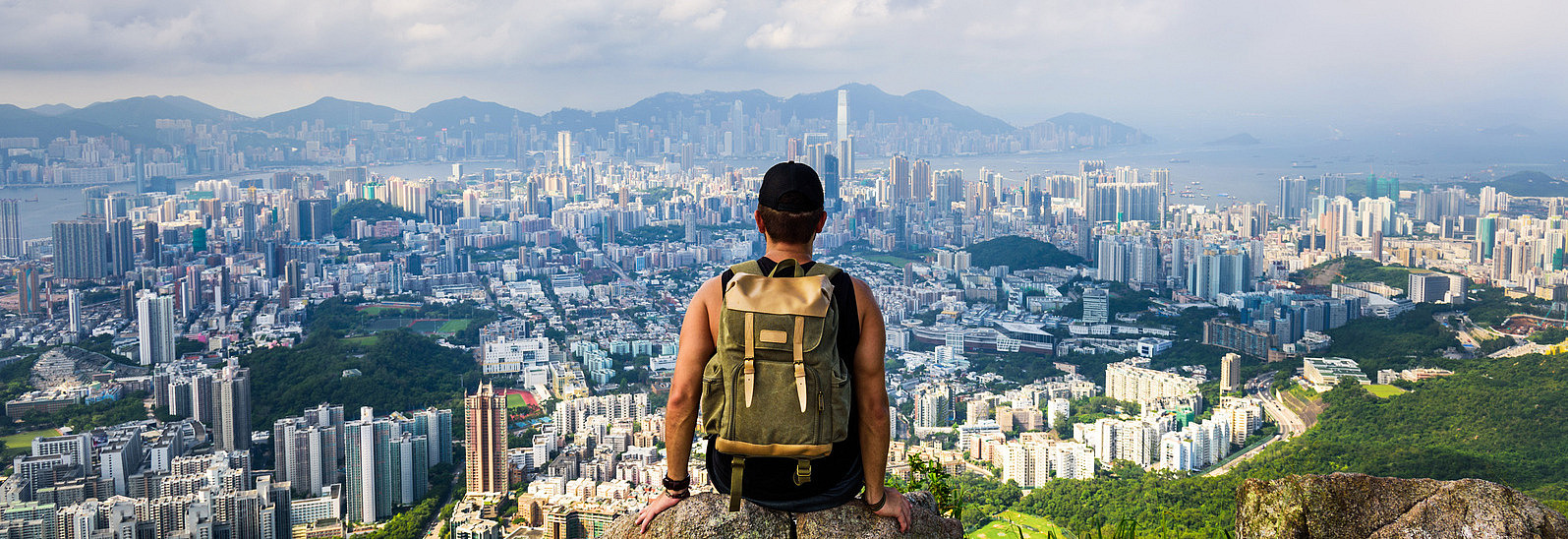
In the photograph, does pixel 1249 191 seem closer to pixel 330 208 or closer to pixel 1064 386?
pixel 1064 386

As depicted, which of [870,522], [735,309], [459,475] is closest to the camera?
[735,309]

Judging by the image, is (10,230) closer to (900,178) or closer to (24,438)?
(24,438)

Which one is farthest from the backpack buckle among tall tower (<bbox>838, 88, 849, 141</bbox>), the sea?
tall tower (<bbox>838, 88, 849, 141</bbox>)

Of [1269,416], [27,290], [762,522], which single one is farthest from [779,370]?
[27,290]

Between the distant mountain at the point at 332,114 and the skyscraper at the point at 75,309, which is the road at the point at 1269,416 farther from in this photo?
the distant mountain at the point at 332,114

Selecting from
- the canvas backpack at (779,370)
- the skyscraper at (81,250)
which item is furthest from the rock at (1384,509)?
the skyscraper at (81,250)

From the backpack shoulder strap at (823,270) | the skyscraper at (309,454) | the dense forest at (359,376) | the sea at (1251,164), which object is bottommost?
the skyscraper at (309,454)

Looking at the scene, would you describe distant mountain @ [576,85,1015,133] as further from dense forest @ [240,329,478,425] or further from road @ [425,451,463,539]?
road @ [425,451,463,539]

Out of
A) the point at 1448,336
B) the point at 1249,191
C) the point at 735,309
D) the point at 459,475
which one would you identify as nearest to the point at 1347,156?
the point at 1249,191
